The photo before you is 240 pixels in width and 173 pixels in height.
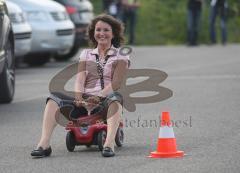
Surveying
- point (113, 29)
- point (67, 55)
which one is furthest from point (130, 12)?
point (113, 29)

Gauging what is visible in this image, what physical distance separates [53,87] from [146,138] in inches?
156

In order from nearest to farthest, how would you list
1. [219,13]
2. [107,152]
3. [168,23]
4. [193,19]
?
[107,152], [193,19], [219,13], [168,23]

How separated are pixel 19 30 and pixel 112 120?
9.79m

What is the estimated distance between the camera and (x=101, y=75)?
982cm

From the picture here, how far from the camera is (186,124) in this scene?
460 inches

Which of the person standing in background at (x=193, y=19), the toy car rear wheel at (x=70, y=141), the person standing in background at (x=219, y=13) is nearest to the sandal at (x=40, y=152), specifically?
the toy car rear wheel at (x=70, y=141)

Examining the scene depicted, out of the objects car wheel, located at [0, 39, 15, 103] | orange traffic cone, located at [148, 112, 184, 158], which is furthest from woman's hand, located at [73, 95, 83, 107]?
car wheel, located at [0, 39, 15, 103]

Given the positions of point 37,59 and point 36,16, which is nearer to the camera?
point 36,16

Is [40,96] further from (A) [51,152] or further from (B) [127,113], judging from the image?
(A) [51,152]

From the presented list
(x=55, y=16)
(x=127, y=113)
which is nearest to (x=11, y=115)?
(x=127, y=113)

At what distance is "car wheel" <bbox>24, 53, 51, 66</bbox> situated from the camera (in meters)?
23.2

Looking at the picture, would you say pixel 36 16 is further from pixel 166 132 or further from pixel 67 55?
pixel 166 132

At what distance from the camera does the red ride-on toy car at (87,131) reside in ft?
31.5

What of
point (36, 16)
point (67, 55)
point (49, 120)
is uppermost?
point (49, 120)
